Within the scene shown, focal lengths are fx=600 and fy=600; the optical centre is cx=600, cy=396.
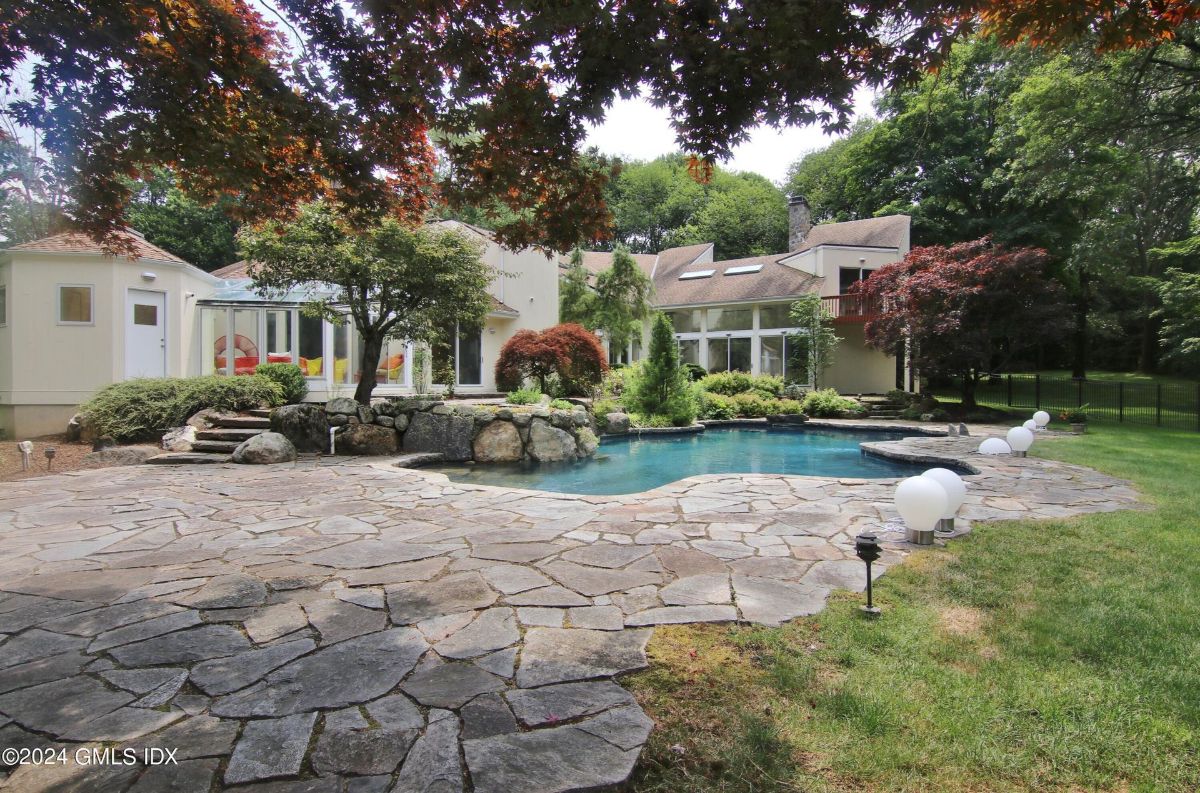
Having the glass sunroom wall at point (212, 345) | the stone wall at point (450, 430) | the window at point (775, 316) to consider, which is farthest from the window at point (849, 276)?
the glass sunroom wall at point (212, 345)

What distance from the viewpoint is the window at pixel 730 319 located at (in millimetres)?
23344

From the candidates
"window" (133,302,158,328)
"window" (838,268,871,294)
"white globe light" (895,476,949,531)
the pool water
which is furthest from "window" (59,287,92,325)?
"window" (838,268,871,294)

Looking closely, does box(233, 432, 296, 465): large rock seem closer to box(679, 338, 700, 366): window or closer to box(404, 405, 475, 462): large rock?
box(404, 405, 475, 462): large rock

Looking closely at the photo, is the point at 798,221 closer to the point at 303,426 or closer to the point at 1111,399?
the point at 1111,399

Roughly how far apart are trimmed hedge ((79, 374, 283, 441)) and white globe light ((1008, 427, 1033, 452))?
12465mm

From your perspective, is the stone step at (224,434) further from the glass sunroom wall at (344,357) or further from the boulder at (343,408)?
the glass sunroom wall at (344,357)

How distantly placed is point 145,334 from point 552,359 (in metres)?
8.45

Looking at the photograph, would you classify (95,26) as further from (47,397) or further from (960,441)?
(960,441)

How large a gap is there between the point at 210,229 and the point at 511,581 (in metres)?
28.8

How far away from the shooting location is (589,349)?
15.1m

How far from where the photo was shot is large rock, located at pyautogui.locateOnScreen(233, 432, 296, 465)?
8.63m

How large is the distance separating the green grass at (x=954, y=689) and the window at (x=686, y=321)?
21.2 metres

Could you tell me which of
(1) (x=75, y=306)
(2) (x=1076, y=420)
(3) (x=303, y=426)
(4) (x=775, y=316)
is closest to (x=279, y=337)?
(1) (x=75, y=306)

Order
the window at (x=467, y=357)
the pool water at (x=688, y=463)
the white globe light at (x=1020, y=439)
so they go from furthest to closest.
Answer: the window at (x=467, y=357)
the white globe light at (x=1020, y=439)
the pool water at (x=688, y=463)
